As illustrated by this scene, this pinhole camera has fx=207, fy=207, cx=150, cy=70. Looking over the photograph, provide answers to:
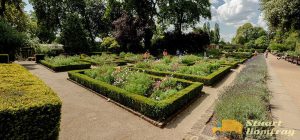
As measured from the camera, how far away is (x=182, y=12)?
32562 mm

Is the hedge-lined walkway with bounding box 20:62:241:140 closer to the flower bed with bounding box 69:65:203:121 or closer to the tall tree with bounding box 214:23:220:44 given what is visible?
the flower bed with bounding box 69:65:203:121

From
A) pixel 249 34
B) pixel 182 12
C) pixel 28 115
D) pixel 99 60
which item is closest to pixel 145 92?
pixel 28 115

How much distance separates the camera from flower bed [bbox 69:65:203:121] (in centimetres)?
683

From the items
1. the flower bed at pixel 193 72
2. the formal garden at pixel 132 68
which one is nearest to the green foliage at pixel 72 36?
the formal garden at pixel 132 68

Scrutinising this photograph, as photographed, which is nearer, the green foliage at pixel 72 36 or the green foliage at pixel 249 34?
the green foliage at pixel 72 36

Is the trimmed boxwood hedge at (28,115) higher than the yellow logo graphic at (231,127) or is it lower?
higher

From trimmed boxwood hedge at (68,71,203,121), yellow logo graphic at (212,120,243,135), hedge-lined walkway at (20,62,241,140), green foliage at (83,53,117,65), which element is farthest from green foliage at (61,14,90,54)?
yellow logo graphic at (212,120,243,135)

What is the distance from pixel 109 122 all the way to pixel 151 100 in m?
1.55

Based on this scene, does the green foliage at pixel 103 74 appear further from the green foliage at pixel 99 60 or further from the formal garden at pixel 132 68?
the green foliage at pixel 99 60

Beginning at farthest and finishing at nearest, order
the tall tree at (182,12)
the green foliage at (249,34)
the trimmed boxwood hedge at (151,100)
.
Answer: the green foliage at (249,34), the tall tree at (182,12), the trimmed boxwood hedge at (151,100)

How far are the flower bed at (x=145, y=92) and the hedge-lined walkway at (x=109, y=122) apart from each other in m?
0.34

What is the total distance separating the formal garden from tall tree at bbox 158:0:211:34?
6.1 inches

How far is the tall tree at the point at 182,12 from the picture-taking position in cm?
3131

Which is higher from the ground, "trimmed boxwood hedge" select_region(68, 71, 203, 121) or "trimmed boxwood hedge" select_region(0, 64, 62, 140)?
"trimmed boxwood hedge" select_region(0, 64, 62, 140)
